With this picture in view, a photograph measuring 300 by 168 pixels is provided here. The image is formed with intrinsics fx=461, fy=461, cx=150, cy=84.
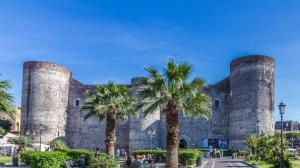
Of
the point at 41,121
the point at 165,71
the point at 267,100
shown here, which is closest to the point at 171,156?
the point at 165,71

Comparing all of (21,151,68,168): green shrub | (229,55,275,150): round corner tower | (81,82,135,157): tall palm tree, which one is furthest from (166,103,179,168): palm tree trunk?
(229,55,275,150): round corner tower

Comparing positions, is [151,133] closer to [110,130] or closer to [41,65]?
[41,65]

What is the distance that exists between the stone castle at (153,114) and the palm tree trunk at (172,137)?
3449 cm

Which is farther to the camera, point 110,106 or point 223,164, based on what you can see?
point 223,164

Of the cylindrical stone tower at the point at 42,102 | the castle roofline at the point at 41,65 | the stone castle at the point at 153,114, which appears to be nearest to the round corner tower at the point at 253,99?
the stone castle at the point at 153,114

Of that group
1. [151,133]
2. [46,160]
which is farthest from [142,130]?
[46,160]

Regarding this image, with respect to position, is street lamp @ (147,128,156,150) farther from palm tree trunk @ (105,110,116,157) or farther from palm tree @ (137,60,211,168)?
palm tree @ (137,60,211,168)

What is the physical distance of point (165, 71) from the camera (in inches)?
923

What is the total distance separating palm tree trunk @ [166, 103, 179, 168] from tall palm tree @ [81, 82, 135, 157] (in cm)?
936

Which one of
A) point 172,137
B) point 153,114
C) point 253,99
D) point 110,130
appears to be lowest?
point 172,137

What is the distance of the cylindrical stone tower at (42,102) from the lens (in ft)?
204

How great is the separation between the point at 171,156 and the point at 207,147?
41.5 metres

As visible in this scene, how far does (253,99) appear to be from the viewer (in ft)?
189

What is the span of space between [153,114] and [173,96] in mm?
39427
